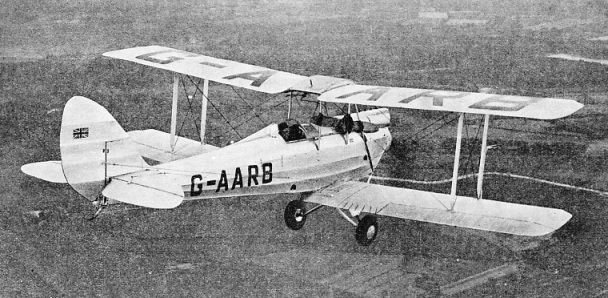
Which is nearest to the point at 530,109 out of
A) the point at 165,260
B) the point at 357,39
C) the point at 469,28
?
the point at 165,260

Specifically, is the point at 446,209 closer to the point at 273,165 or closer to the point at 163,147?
the point at 273,165

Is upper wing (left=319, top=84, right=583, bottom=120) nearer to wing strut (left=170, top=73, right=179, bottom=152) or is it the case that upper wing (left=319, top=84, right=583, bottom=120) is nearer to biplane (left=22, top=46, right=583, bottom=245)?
biplane (left=22, top=46, right=583, bottom=245)

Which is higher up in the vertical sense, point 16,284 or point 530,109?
point 530,109

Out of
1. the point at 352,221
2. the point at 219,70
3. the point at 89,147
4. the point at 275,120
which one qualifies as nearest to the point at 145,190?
the point at 89,147

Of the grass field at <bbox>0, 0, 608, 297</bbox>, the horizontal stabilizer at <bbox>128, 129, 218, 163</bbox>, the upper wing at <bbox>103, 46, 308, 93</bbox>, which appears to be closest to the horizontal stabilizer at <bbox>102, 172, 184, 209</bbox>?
the grass field at <bbox>0, 0, 608, 297</bbox>

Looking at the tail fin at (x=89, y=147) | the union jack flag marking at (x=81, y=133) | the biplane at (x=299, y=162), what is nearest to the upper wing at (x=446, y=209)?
the biplane at (x=299, y=162)

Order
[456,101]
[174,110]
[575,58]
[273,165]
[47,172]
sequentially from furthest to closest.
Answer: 1. [575,58]
2. [174,110]
3. [273,165]
4. [456,101]
5. [47,172]

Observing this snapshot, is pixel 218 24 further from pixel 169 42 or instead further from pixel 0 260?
pixel 0 260
